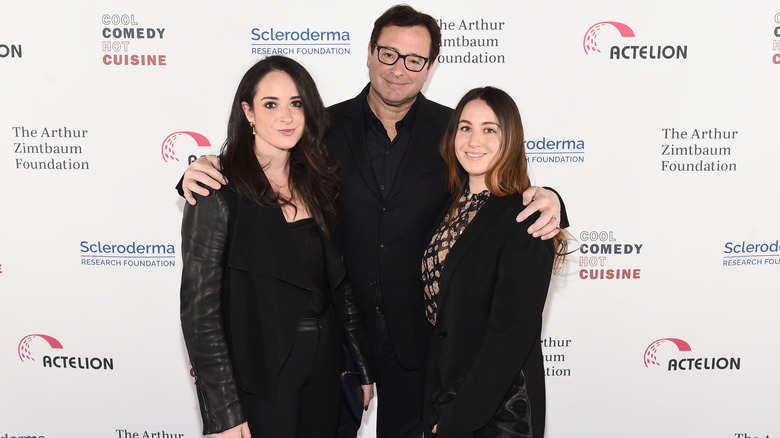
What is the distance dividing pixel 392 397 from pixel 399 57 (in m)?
1.55

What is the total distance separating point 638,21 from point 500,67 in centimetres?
82

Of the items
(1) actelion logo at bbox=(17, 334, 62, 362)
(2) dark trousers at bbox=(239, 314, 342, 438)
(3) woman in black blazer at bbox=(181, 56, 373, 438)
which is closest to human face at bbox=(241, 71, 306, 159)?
(3) woman in black blazer at bbox=(181, 56, 373, 438)

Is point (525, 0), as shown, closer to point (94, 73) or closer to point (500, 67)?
point (500, 67)

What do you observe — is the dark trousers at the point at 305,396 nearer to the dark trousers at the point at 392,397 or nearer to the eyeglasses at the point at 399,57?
the dark trousers at the point at 392,397

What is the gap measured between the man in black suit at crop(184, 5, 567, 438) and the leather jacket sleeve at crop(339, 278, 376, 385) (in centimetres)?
10

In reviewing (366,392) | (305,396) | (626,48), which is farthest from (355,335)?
(626,48)

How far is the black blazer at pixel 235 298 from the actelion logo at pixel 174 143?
1.71 metres

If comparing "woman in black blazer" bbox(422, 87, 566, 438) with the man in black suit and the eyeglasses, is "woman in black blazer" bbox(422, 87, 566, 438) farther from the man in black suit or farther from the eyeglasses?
the eyeglasses

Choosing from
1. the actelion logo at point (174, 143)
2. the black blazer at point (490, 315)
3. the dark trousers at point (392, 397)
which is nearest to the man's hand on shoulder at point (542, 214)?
the black blazer at point (490, 315)

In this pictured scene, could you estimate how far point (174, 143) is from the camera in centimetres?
341

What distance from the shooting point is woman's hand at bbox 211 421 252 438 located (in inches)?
73.2

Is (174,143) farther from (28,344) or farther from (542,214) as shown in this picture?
(542,214)

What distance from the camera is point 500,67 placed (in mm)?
3342

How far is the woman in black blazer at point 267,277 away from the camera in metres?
1.83
